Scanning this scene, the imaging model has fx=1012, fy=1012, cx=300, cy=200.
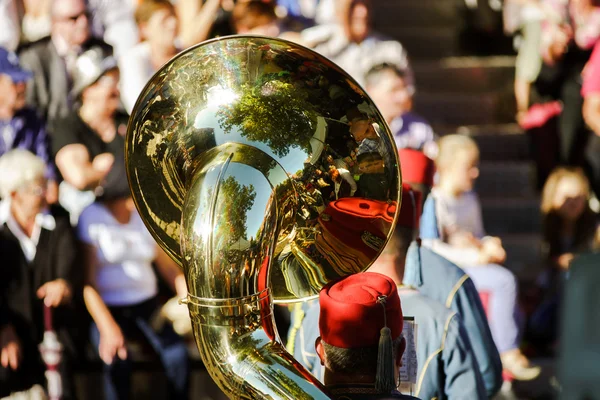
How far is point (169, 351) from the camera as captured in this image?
499 centimetres

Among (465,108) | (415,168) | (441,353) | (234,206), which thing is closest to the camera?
(234,206)

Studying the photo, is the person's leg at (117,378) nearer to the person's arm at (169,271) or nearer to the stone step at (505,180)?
the person's arm at (169,271)

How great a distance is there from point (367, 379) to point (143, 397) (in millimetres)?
2916

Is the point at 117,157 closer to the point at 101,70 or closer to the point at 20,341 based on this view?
the point at 101,70

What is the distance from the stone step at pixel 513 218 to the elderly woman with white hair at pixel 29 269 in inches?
119

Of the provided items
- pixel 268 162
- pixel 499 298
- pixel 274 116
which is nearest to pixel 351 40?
pixel 499 298

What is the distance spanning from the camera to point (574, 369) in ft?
5.70

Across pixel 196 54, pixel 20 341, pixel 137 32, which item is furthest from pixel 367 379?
pixel 137 32

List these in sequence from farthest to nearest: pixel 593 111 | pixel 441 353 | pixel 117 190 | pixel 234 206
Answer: pixel 593 111, pixel 117 190, pixel 441 353, pixel 234 206

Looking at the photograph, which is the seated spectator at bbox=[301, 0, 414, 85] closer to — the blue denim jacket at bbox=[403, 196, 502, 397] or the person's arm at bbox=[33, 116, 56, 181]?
the person's arm at bbox=[33, 116, 56, 181]

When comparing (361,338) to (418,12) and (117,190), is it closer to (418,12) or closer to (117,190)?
(117,190)

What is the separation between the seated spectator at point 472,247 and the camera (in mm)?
5270

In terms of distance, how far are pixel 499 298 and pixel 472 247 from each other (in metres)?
0.30

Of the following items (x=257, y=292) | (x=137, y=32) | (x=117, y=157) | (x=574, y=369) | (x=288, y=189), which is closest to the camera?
(x=574, y=369)
